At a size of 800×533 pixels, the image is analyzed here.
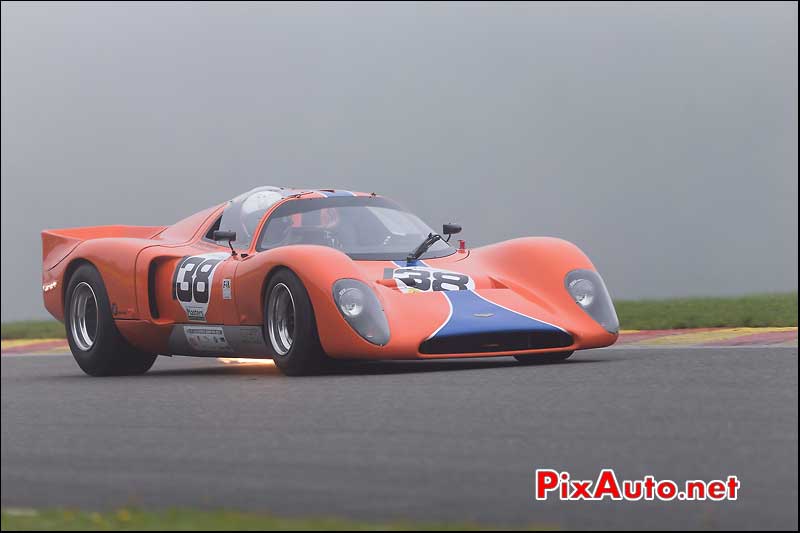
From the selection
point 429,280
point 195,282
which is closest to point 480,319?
point 429,280

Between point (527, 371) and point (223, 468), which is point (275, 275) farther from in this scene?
point (223, 468)

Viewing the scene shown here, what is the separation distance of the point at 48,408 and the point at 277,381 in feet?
4.90

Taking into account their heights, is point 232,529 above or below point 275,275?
below

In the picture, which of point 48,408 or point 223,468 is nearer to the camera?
point 223,468

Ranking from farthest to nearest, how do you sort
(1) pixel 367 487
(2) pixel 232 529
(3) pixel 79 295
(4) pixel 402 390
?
(3) pixel 79 295
(4) pixel 402 390
(1) pixel 367 487
(2) pixel 232 529

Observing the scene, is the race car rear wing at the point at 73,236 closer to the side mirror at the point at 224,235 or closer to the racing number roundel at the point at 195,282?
the racing number roundel at the point at 195,282

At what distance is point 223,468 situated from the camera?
571cm

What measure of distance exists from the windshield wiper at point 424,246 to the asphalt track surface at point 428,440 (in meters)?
1.00

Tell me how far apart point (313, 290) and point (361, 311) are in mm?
331

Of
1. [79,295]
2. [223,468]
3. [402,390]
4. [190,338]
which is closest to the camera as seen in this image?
[223,468]

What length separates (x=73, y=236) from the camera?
12203 millimetres

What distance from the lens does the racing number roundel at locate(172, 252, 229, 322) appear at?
1042 cm

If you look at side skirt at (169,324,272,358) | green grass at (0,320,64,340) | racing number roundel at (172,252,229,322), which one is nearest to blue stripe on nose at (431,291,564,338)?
side skirt at (169,324,272,358)

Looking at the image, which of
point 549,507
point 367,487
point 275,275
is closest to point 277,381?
point 275,275
